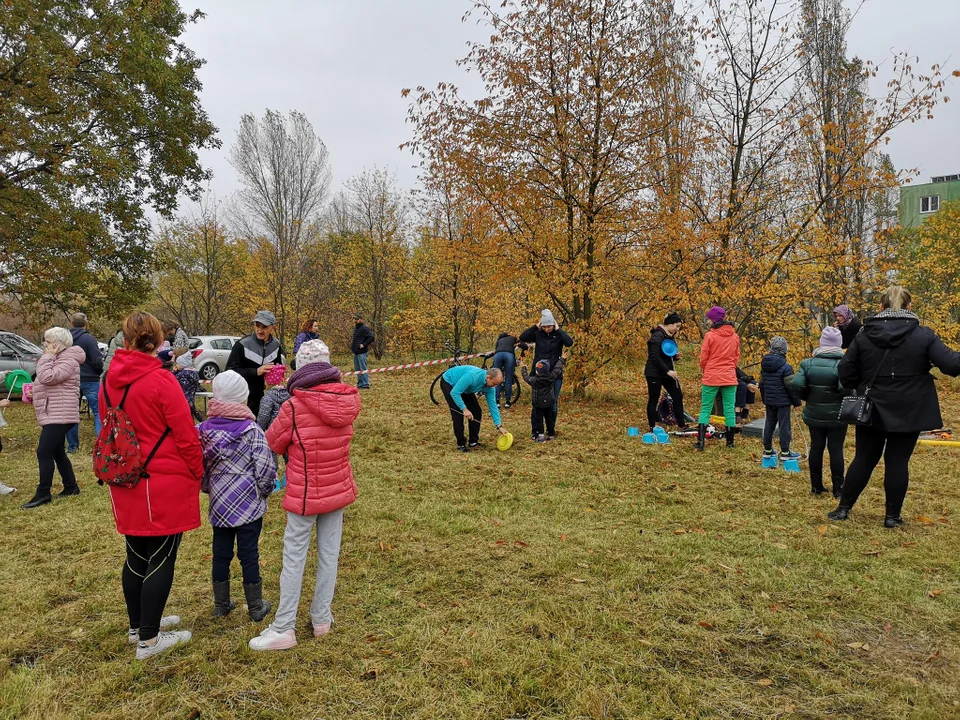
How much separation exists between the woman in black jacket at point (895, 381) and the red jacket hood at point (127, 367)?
5.06 m

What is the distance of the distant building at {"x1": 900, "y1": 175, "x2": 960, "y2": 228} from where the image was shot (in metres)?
40.3

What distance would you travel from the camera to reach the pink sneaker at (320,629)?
124 inches

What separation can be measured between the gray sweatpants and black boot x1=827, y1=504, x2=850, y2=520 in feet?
13.8

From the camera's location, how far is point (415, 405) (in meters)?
11.7

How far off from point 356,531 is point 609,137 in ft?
30.1

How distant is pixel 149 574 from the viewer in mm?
2898

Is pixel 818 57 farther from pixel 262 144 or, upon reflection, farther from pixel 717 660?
pixel 262 144

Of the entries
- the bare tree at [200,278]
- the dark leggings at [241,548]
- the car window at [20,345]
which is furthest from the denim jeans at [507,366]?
the bare tree at [200,278]

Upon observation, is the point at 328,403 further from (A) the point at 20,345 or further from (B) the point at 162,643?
(A) the point at 20,345

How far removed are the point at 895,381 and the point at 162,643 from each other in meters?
5.31

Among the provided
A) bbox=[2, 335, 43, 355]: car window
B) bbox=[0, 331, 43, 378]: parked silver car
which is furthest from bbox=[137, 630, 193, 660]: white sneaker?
bbox=[2, 335, 43, 355]: car window

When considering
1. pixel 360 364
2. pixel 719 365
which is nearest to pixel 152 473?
pixel 719 365

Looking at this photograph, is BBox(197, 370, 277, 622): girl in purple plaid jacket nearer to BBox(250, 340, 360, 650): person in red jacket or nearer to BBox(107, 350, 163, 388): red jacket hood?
BBox(250, 340, 360, 650): person in red jacket

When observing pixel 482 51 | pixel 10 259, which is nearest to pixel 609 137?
pixel 482 51
